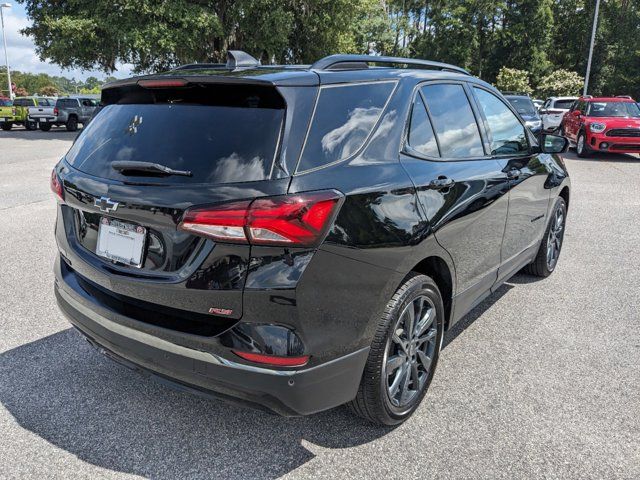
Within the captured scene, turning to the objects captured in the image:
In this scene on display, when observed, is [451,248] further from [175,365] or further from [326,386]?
[175,365]

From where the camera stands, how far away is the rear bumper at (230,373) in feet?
6.98

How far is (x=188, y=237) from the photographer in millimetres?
2145

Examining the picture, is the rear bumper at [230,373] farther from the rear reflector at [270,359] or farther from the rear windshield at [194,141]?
the rear windshield at [194,141]

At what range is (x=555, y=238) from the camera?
5.20 m

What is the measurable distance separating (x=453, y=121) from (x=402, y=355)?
1482mm

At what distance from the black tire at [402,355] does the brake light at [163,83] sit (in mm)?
1405

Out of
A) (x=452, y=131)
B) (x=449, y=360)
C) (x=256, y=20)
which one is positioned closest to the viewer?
(x=452, y=131)

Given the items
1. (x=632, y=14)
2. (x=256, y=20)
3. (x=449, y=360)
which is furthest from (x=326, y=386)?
(x=632, y=14)

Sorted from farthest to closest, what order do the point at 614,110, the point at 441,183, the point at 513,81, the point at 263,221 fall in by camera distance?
the point at 513,81 → the point at 614,110 → the point at 441,183 → the point at 263,221

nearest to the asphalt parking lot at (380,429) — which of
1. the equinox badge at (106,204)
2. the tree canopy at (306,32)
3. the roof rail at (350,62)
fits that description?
the equinox badge at (106,204)

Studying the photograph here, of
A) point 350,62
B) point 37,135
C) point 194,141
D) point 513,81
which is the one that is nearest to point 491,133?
point 350,62

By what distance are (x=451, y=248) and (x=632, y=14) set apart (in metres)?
51.1

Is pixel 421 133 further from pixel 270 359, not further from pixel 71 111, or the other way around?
pixel 71 111

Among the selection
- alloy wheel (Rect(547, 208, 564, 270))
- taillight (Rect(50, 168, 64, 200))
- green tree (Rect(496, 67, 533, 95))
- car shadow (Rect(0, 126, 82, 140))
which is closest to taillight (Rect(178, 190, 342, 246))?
taillight (Rect(50, 168, 64, 200))
